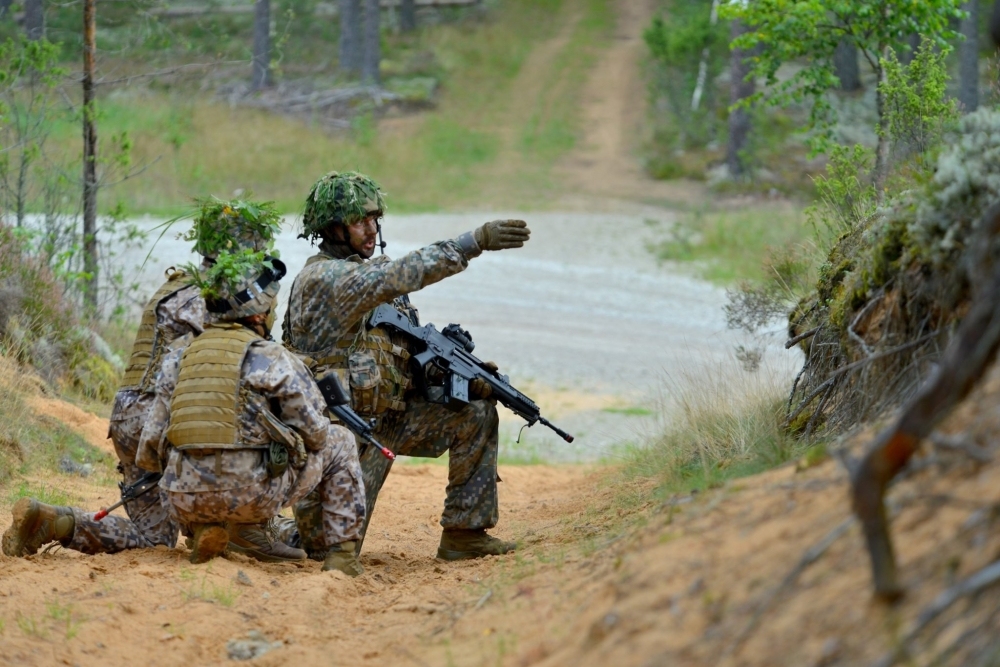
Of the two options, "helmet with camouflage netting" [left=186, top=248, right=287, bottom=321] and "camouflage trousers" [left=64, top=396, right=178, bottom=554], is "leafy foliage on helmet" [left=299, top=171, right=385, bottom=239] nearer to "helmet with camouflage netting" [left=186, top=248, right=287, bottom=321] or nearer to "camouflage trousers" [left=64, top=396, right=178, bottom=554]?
"helmet with camouflage netting" [left=186, top=248, right=287, bottom=321]

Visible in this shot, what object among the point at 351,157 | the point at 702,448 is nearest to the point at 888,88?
the point at 702,448

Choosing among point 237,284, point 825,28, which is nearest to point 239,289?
point 237,284

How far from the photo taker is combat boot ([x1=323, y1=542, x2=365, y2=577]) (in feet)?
17.3

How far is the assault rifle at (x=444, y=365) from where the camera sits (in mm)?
5852

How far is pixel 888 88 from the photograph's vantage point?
8297 millimetres

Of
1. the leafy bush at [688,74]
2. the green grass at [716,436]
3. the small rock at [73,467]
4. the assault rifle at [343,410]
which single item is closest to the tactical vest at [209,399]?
the assault rifle at [343,410]

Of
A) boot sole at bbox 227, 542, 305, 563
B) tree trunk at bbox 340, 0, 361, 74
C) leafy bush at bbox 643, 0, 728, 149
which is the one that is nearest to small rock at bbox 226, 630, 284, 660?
boot sole at bbox 227, 542, 305, 563

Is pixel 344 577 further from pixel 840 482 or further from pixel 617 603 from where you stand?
pixel 840 482

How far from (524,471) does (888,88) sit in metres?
3.90

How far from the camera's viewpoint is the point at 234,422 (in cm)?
495

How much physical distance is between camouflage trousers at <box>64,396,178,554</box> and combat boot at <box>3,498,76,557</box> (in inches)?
4.4

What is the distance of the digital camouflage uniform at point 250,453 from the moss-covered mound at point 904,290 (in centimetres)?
225

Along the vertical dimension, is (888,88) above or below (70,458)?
above

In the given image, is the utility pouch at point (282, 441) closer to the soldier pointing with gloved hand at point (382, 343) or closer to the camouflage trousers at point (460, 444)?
the soldier pointing with gloved hand at point (382, 343)
